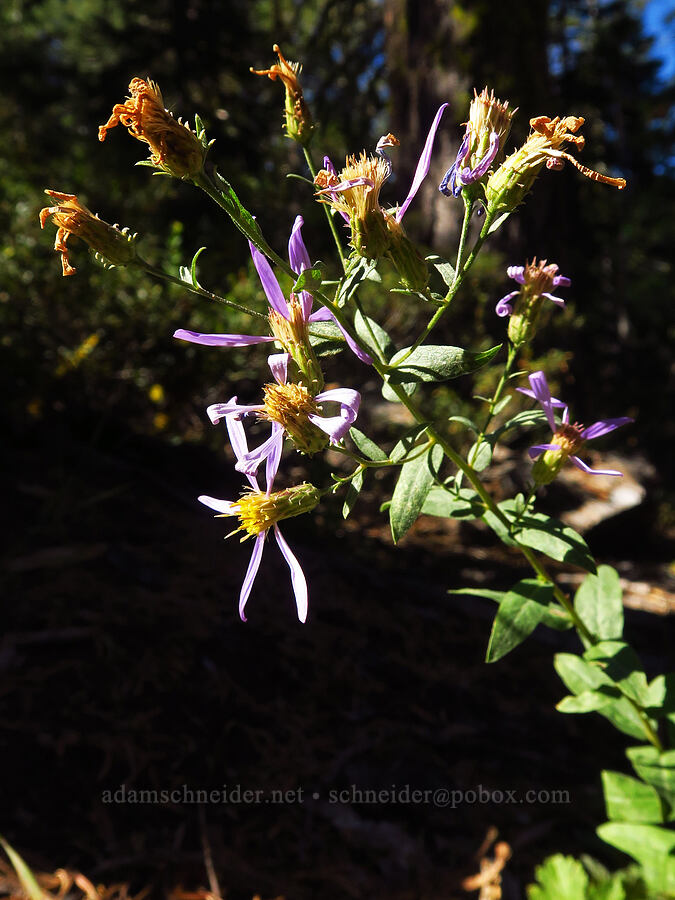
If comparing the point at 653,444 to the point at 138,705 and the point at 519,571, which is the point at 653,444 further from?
the point at 138,705

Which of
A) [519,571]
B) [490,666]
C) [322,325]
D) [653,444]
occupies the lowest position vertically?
[490,666]

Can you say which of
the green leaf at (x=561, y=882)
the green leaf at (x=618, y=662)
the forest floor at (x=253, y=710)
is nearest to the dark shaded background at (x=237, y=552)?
the forest floor at (x=253, y=710)

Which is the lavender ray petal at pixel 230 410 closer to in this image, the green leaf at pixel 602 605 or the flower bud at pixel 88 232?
the flower bud at pixel 88 232

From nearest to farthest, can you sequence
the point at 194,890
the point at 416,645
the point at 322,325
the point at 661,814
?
the point at 322,325 < the point at 661,814 < the point at 194,890 < the point at 416,645

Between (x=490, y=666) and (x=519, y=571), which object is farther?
(x=519, y=571)

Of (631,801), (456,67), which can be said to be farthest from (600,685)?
(456,67)

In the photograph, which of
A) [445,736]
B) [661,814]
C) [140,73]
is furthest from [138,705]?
[140,73]

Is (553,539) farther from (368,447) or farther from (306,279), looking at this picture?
(306,279)
